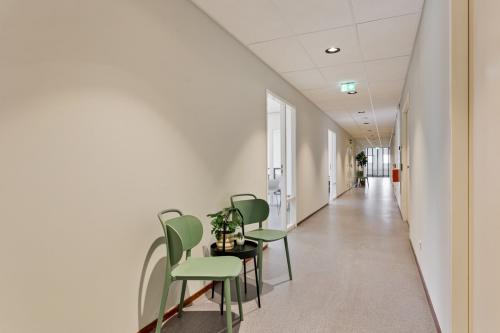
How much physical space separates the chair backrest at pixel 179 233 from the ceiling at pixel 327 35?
1950mm

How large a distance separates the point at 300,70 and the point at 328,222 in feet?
10.5

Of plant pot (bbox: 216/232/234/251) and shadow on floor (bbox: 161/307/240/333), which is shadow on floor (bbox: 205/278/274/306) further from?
plant pot (bbox: 216/232/234/251)

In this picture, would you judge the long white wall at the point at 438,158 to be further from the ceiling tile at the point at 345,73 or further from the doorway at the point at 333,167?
the doorway at the point at 333,167

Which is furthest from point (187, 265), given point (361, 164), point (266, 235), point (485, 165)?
point (361, 164)

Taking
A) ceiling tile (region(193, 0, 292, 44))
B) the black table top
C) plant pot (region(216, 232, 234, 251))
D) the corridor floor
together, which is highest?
ceiling tile (region(193, 0, 292, 44))

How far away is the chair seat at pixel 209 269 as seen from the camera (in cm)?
198

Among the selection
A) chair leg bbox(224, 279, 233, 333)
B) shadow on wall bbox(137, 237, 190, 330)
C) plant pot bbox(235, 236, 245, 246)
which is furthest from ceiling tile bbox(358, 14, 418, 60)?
shadow on wall bbox(137, 237, 190, 330)

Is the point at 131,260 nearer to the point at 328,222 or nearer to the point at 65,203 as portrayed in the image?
the point at 65,203

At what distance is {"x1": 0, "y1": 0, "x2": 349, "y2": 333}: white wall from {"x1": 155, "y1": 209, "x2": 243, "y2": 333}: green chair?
A: 0.22 m

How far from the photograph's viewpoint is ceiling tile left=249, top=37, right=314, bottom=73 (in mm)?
3553

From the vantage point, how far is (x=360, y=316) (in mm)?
2391

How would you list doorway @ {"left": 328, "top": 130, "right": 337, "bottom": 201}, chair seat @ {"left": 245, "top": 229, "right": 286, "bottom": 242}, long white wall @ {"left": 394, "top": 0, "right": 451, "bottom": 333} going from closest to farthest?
long white wall @ {"left": 394, "top": 0, "right": 451, "bottom": 333}
chair seat @ {"left": 245, "top": 229, "right": 286, "bottom": 242}
doorway @ {"left": 328, "top": 130, "right": 337, "bottom": 201}

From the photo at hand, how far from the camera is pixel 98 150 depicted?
182 centimetres

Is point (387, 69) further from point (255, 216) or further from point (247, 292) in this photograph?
point (247, 292)
